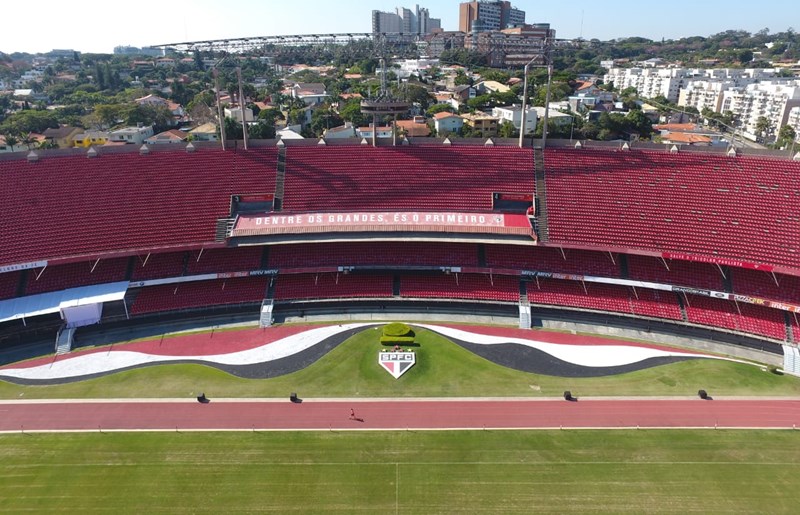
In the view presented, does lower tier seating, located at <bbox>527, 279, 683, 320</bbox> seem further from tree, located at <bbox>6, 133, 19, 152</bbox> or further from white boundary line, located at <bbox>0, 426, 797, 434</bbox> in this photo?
tree, located at <bbox>6, 133, 19, 152</bbox>

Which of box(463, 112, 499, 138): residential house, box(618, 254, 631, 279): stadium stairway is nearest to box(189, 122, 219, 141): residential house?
box(463, 112, 499, 138): residential house

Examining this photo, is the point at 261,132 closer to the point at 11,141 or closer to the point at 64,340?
the point at 11,141

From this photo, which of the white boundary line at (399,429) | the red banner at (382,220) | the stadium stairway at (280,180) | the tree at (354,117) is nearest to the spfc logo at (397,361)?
the white boundary line at (399,429)

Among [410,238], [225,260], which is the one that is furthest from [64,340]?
[410,238]

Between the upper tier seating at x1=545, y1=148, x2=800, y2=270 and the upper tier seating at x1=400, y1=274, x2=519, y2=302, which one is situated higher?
the upper tier seating at x1=545, y1=148, x2=800, y2=270

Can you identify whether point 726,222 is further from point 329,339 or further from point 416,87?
point 416,87

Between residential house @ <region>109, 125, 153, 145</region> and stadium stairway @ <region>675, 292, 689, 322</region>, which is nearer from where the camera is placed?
stadium stairway @ <region>675, 292, 689, 322</region>

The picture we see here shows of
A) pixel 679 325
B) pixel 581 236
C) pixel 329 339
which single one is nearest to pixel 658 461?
pixel 679 325

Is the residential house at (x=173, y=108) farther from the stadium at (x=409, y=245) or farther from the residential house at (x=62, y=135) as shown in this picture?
the stadium at (x=409, y=245)
